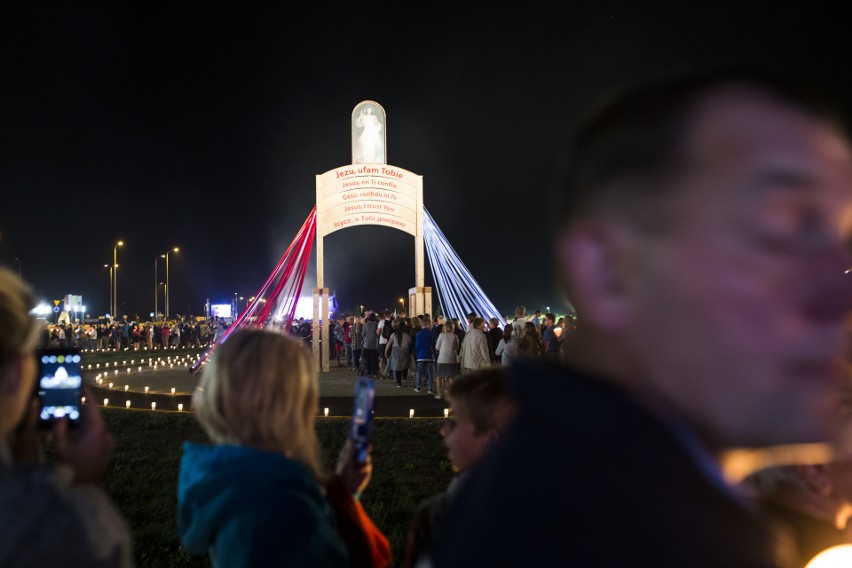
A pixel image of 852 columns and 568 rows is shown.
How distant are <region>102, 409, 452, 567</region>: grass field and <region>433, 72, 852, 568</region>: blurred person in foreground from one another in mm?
4677

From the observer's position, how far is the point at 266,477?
1940 millimetres

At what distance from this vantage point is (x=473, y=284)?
20.3 meters

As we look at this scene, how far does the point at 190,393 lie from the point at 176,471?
8.75 metres

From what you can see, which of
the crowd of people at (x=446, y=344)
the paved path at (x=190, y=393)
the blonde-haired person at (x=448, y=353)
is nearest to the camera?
the crowd of people at (x=446, y=344)

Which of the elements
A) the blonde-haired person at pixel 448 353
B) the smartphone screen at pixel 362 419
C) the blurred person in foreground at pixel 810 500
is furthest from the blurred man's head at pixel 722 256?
the blonde-haired person at pixel 448 353

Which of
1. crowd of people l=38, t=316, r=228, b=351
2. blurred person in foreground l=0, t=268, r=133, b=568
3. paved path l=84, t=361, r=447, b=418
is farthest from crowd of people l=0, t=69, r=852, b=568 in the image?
crowd of people l=38, t=316, r=228, b=351

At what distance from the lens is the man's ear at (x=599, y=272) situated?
Result: 2.48 feet

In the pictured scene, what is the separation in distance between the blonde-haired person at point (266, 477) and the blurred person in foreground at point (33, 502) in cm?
48

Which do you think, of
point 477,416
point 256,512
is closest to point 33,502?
point 256,512

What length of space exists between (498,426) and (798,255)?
78.7 inches

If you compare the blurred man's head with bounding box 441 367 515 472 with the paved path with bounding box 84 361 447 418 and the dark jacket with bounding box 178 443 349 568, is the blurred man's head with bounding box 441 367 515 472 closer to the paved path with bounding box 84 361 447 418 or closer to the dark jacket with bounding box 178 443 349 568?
the dark jacket with bounding box 178 443 349 568

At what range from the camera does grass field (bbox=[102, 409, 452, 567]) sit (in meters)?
Result: 5.42

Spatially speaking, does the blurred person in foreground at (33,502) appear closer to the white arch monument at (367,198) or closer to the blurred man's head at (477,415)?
the blurred man's head at (477,415)

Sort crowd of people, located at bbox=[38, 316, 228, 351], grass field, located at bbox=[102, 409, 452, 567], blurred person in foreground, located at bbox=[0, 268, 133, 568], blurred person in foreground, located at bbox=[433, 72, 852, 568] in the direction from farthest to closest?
crowd of people, located at bbox=[38, 316, 228, 351], grass field, located at bbox=[102, 409, 452, 567], blurred person in foreground, located at bbox=[0, 268, 133, 568], blurred person in foreground, located at bbox=[433, 72, 852, 568]
